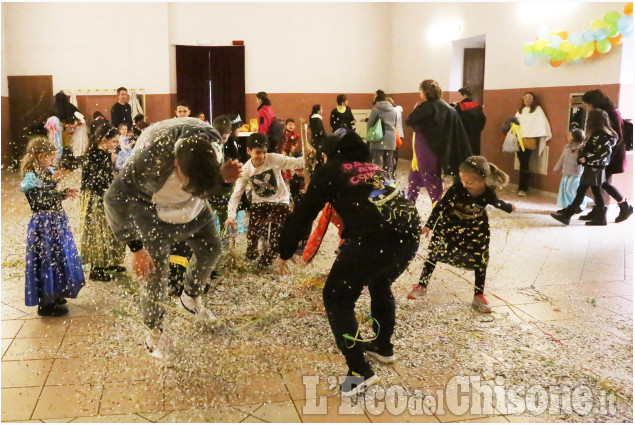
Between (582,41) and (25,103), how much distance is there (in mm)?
11347

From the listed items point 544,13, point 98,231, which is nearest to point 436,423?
point 98,231

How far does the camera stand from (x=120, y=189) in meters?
3.12

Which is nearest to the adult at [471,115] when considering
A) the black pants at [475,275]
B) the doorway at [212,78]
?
the black pants at [475,275]

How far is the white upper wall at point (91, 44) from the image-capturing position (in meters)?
13.3

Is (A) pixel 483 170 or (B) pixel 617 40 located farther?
(B) pixel 617 40

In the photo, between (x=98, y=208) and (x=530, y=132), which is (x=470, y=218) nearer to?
(x=98, y=208)

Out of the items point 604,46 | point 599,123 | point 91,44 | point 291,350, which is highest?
point 91,44

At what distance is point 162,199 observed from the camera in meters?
3.28

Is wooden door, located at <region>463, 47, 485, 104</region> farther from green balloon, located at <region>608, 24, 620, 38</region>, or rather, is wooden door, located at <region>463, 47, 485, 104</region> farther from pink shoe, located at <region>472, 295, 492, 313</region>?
pink shoe, located at <region>472, 295, 492, 313</region>

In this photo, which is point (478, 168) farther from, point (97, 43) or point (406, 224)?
point (97, 43)

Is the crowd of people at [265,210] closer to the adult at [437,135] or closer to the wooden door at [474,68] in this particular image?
the adult at [437,135]

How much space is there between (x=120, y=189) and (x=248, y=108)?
12.1 metres

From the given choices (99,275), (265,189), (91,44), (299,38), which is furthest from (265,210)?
(299,38)

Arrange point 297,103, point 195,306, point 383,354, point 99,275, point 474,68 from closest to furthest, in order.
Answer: point 383,354, point 195,306, point 99,275, point 474,68, point 297,103
